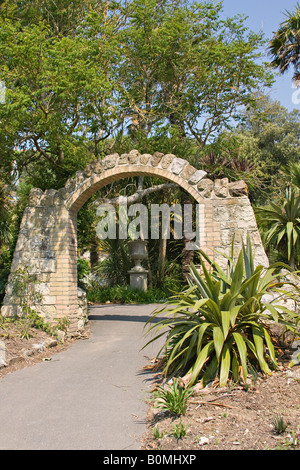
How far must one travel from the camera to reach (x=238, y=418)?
12.0ft

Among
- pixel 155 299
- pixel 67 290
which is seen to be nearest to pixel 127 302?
pixel 155 299

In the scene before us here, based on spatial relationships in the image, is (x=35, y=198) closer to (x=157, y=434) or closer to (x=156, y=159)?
(x=156, y=159)

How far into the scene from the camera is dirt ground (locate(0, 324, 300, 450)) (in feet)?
10.6

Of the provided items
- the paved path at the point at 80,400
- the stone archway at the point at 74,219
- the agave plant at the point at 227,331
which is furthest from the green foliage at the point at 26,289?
the agave plant at the point at 227,331

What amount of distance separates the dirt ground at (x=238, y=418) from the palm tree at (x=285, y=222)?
6.41 meters

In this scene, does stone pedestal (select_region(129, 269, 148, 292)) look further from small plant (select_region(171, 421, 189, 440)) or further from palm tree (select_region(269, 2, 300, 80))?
small plant (select_region(171, 421, 189, 440))

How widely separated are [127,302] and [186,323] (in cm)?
1061

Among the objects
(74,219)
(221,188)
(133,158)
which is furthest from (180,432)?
(74,219)

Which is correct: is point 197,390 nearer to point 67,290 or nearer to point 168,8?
point 67,290

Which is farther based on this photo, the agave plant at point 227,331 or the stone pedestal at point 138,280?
the stone pedestal at point 138,280

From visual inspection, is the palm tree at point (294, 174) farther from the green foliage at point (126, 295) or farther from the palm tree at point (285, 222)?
the green foliage at point (126, 295)

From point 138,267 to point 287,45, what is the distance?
9.60 meters

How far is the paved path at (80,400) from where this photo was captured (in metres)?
3.70

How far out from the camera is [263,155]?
25453 millimetres
